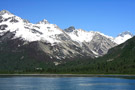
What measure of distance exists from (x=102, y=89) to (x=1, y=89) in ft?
186

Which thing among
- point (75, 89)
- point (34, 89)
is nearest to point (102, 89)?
point (75, 89)

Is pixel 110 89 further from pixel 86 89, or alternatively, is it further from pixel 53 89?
pixel 53 89

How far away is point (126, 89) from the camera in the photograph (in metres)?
156

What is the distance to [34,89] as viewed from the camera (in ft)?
525

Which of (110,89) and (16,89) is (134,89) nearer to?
(110,89)

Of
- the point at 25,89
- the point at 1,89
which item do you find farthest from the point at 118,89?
the point at 1,89

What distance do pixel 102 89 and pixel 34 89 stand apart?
38.3 m

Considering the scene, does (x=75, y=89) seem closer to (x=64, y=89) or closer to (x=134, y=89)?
(x=64, y=89)

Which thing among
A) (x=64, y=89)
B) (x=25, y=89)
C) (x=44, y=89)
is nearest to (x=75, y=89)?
(x=64, y=89)

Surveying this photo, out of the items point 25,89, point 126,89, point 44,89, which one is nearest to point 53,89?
point 44,89

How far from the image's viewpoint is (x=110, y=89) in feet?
519

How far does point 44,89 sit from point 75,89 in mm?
17518

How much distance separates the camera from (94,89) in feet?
523

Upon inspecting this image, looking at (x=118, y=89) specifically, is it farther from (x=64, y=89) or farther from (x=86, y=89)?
(x=64, y=89)
